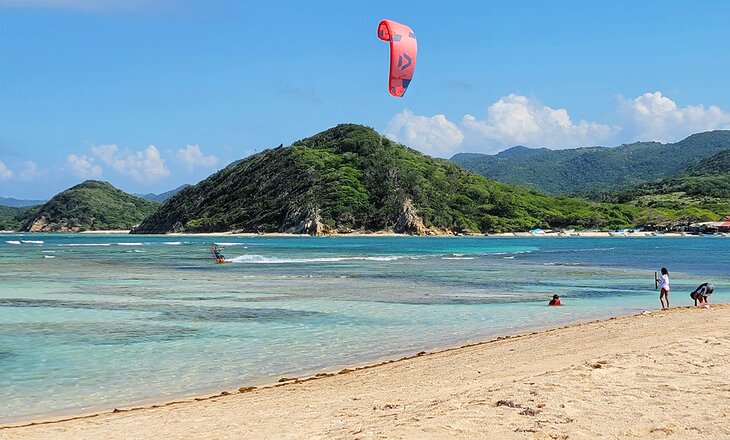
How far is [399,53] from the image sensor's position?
22500 mm

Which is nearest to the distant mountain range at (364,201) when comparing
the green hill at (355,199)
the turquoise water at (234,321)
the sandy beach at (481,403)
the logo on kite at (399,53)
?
the green hill at (355,199)

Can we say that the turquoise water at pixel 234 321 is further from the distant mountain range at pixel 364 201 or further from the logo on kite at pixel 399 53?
the distant mountain range at pixel 364 201

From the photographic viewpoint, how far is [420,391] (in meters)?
9.98

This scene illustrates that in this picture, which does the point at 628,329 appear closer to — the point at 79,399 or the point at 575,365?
the point at 575,365

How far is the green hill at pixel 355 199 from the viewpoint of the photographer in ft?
514

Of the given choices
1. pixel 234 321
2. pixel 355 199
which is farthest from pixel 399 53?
pixel 355 199

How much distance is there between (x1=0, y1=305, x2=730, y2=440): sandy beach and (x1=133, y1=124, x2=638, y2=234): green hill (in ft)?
449

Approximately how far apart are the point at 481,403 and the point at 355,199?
150124 mm

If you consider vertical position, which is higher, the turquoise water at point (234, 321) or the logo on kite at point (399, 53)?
the logo on kite at point (399, 53)

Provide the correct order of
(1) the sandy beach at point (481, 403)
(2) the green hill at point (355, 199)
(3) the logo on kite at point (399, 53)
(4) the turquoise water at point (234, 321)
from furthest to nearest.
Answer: (2) the green hill at point (355, 199) < (3) the logo on kite at point (399, 53) < (4) the turquoise water at point (234, 321) < (1) the sandy beach at point (481, 403)

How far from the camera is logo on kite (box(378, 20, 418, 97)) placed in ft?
Result: 73.2

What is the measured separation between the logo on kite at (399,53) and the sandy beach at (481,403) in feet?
38.7

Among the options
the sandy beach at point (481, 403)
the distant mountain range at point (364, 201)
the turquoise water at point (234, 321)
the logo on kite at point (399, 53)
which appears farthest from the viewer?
the distant mountain range at point (364, 201)

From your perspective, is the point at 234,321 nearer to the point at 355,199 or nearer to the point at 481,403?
the point at 481,403
